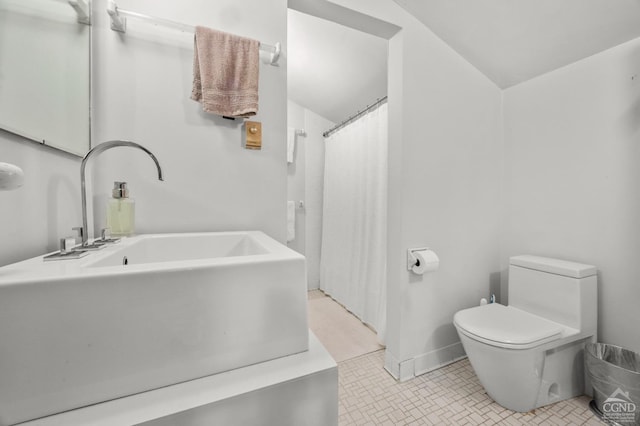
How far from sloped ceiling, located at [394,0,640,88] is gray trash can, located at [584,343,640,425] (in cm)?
160

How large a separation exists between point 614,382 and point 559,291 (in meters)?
0.41

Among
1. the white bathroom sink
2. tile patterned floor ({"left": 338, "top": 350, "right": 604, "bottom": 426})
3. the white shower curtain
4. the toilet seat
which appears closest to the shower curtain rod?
the white shower curtain

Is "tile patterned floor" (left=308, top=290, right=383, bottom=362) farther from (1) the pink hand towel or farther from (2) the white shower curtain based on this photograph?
(1) the pink hand towel

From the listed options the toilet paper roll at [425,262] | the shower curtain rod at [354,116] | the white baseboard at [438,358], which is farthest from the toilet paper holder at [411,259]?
the shower curtain rod at [354,116]

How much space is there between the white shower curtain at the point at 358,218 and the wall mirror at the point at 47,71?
1.70 metres

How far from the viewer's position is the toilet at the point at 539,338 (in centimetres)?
118

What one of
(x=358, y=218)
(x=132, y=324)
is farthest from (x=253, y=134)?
(x=358, y=218)

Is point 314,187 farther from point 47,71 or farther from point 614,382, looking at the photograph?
point 614,382

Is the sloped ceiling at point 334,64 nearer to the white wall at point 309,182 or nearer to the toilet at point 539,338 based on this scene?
the white wall at point 309,182

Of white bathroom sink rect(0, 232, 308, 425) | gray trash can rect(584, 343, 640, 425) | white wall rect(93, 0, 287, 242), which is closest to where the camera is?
white bathroom sink rect(0, 232, 308, 425)

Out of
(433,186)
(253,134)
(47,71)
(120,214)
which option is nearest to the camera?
(47,71)

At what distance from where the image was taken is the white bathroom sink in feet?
1.30

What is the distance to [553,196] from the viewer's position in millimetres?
1560

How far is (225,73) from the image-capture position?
1.04 m
